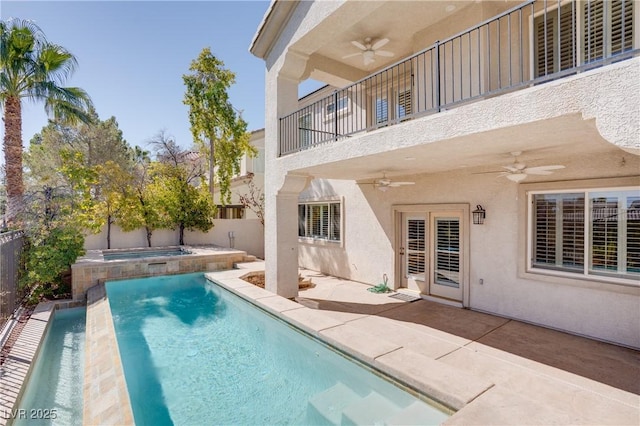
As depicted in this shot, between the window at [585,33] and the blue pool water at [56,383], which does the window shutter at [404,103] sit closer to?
the window at [585,33]

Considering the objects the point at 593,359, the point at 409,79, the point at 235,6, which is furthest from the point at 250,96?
the point at 593,359

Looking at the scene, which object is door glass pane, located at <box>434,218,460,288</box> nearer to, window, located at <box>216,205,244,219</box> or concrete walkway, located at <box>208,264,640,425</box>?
concrete walkway, located at <box>208,264,640,425</box>

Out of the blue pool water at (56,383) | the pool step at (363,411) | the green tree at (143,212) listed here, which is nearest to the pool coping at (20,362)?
the blue pool water at (56,383)

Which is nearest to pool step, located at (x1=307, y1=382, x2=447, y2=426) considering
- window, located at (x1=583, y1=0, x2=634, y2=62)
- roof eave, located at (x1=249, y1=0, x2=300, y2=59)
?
window, located at (x1=583, y1=0, x2=634, y2=62)

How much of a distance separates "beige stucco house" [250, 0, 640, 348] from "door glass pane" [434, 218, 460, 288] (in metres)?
0.04

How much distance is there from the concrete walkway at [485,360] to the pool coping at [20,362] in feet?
16.2

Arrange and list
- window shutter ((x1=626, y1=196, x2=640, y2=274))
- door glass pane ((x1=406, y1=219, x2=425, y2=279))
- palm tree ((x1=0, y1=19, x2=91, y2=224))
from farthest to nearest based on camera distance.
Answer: palm tree ((x1=0, y1=19, x2=91, y2=224)), door glass pane ((x1=406, y1=219, x2=425, y2=279)), window shutter ((x1=626, y1=196, x2=640, y2=274))

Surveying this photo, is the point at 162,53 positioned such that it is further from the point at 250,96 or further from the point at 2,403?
the point at 2,403

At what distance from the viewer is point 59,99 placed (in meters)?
13.4

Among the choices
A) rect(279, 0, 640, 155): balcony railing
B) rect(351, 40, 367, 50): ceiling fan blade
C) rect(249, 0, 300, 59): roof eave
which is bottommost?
rect(279, 0, 640, 155): balcony railing

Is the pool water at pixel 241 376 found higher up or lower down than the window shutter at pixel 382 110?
lower down

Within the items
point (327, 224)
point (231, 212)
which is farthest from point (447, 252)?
point (231, 212)

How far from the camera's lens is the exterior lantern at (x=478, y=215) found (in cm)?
857

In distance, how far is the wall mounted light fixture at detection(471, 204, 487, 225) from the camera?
337 inches
